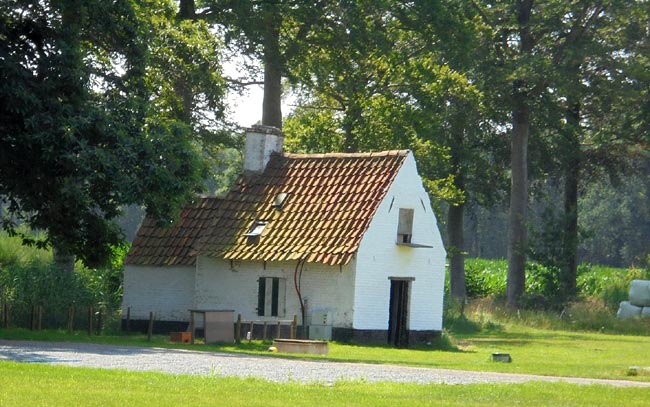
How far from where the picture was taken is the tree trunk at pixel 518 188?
193 feet

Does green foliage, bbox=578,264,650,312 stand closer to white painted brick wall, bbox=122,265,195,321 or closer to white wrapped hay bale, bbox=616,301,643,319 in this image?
white wrapped hay bale, bbox=616,301,643,319

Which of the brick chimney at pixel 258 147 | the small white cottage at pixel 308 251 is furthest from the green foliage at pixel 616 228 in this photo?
the small white cottage at pixel 308 251

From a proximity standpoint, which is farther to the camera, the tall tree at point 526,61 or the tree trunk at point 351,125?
the tall tree at point 526,61

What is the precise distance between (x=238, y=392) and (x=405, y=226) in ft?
72.2

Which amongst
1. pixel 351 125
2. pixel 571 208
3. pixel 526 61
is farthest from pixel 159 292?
pixel 571 208

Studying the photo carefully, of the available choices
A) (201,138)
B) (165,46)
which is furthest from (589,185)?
(165,46)

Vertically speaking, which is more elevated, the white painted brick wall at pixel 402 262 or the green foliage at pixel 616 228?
the green foliage at pixel 616 228

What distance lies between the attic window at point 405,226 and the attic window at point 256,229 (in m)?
4.08

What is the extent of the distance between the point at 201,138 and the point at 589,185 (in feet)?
77.2

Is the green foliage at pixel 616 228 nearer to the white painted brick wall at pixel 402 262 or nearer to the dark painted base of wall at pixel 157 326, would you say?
the white painted brick wall at pixel 402 262

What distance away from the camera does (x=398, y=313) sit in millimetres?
40062

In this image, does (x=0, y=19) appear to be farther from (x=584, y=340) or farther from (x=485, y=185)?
(x=485, y=185)

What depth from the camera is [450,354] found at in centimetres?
3481

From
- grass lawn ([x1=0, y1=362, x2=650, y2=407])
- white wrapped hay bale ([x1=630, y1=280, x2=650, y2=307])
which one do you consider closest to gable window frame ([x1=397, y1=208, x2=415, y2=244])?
white wrapped hay bale ([x1=630, y1=280, x2=650, y2=307])
